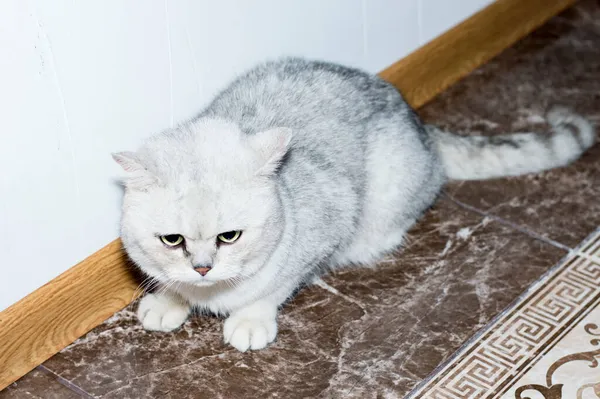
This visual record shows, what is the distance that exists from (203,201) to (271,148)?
0.19m

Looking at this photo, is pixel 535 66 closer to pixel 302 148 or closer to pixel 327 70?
pixel 327 70

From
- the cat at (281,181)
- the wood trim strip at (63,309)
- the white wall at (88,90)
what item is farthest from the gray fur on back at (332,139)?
the wood trim strip at (63,309)

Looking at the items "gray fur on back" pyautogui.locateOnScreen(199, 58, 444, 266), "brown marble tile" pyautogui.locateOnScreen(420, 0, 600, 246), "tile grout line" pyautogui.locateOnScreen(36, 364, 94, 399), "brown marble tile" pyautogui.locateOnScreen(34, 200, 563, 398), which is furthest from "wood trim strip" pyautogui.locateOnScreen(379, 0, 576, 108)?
"tile grout line" pyautogui.locateOnScreen(36, 364, 94, 399)

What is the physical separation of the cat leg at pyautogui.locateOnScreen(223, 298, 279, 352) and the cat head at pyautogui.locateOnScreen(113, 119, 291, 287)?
0.25 meters

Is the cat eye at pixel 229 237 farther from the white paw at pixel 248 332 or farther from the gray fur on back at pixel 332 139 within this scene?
the white paw at pixel 248 332

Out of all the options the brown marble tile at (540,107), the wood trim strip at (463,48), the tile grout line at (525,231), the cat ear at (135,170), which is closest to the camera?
the cat ear at (135,170)

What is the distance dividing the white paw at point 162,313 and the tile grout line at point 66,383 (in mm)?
250

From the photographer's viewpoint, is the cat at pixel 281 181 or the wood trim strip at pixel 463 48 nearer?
the cat at pixel 281 181

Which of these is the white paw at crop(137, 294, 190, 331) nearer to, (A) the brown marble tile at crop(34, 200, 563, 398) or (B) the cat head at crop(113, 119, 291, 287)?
(A) the brown marble tile at crop(34, 200, 563, 398)

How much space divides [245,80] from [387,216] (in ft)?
1.78

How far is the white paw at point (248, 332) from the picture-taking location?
2.38m

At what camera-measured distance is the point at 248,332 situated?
2387 millimetres

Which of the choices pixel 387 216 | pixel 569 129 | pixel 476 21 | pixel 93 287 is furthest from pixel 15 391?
pixel 476 21

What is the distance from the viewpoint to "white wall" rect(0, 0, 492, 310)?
6.91ft
